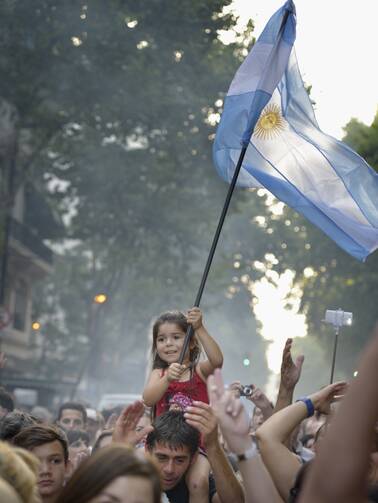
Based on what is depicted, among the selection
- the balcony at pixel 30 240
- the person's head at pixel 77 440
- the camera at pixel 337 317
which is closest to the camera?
the camera at pixel 337 317

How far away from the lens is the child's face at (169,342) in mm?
7482

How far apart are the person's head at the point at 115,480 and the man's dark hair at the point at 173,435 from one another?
228cm

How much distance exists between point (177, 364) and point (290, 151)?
9.00 ft

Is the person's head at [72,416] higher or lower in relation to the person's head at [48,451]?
lower

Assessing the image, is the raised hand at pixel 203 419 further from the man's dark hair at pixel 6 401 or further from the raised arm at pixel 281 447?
the man's dark hair at pixel 6 401

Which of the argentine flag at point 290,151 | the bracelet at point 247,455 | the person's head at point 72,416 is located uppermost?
the argentine flag at point 290,151

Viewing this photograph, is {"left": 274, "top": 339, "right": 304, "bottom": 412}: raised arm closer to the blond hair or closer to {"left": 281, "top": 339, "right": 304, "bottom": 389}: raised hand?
{"left": 281, "top": 339, "right": 304, "bottom": 389}: raised hand

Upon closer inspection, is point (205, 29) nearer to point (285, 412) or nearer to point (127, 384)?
point (285, 412)

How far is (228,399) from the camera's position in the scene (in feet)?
11.0

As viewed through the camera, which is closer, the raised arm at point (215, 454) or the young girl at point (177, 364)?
the raised arm at point (215, 454)

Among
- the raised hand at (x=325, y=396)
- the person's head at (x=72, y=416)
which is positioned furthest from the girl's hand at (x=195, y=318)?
the person's head at (x=72, y=416)

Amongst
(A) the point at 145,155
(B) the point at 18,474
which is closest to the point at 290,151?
(B) the point at 18,474

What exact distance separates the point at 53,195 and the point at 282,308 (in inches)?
496

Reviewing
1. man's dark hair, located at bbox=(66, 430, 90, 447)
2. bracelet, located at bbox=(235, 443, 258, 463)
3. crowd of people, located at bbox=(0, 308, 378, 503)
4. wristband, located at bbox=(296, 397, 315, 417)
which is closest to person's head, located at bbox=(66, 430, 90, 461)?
man's dark hair, located at bbox=(66, 430, 90, 447)
